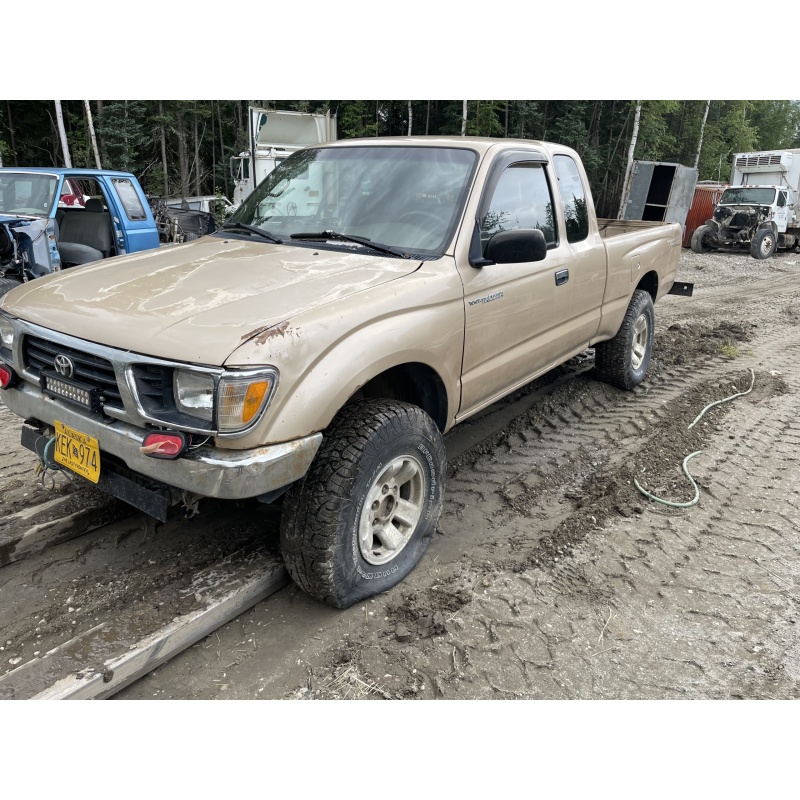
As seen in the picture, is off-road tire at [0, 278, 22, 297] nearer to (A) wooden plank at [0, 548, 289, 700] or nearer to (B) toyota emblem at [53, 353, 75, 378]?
(B) toyota emblem at [53, 353, 75, 378]

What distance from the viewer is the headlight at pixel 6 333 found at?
2989 mm

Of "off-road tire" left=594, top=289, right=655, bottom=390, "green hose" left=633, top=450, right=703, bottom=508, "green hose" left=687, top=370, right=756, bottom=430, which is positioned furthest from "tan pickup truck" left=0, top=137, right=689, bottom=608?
"green hose" left=687, top=370, right=756, bottom=430

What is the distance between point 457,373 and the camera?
3.33m

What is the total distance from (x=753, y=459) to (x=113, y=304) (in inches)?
169

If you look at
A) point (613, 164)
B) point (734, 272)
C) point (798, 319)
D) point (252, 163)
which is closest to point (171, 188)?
point (252, 163)

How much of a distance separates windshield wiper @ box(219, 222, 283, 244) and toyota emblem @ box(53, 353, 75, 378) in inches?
53.4

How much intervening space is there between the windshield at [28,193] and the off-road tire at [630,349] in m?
6.70

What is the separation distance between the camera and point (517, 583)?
3172mm

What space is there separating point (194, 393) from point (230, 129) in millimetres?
32529

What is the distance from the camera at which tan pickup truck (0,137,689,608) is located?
2.37 metres

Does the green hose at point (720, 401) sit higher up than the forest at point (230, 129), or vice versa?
the forest at point (230, 129)

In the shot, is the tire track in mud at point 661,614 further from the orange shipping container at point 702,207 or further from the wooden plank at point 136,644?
the orange shipping container at point 702,207

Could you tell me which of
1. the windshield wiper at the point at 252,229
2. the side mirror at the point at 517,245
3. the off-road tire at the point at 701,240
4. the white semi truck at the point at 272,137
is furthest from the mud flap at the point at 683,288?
the off-road tire at the point at 701,240

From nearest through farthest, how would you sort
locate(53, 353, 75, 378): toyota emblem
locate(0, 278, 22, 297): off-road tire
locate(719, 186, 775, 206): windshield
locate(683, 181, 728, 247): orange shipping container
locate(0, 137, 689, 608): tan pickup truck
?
locate(0, 137, 689, 608): tan pickup truck < locate(53, 353, 75, 378): toyota emblem < locate(0, 278, 22, 297): off-road tire < locate(719, 186, 775, 206): windshield < locate(683, 181, 728, 247): orange shipping container
